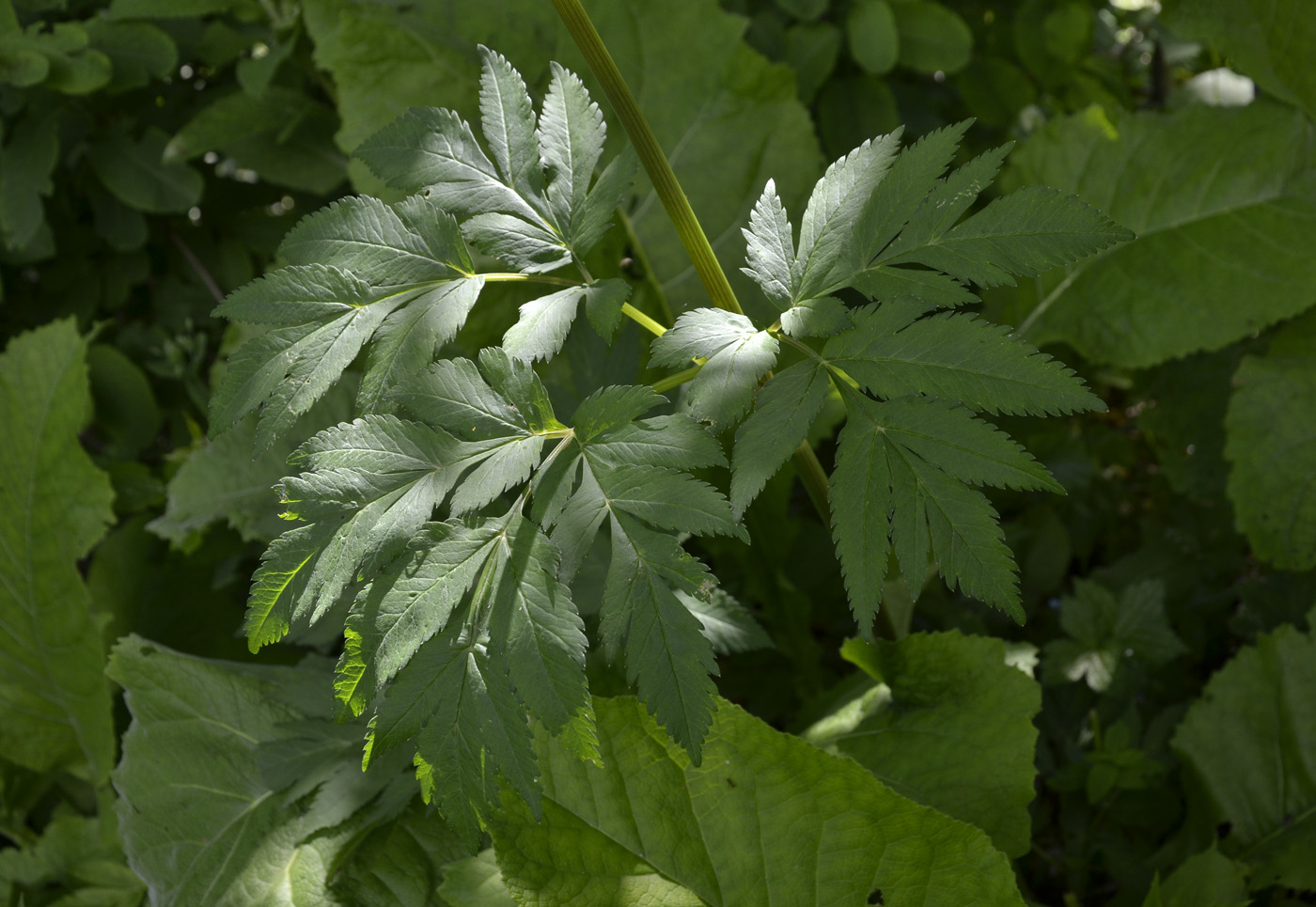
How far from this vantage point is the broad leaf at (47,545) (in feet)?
5.87

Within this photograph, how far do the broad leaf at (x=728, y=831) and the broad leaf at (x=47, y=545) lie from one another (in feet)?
3.43

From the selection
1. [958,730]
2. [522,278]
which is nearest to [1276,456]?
[958,730]

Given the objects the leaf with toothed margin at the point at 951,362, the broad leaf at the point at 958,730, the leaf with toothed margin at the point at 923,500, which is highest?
the leaf with toothed margin at the point at 951,362

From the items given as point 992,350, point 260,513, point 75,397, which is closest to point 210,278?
point 75,397

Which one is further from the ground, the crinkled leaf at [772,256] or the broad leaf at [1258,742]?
the crinkled leaf at [772,256]

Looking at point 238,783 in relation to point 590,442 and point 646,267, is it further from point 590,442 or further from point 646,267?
point 646,267

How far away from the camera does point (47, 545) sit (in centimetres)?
182

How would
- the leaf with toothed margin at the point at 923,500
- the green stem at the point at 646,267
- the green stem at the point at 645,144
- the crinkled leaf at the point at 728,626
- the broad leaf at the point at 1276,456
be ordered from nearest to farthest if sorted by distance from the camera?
the leaf with toothed margin at the point at 923,500 → the green stem at the point at 645,144 → the crinkled leaf at the point at 728,626 → the broad leaf at the point at 1276,456 → the green stem at the point at 646,267

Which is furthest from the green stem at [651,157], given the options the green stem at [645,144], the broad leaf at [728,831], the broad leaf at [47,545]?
the broad leaf at [47,545]

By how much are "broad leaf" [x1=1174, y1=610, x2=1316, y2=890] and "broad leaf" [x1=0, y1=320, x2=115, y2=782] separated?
1.89 meters

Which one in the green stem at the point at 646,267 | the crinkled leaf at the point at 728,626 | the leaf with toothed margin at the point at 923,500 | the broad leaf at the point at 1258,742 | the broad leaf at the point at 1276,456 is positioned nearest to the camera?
the leaf with toothed margin at the point at 923,500

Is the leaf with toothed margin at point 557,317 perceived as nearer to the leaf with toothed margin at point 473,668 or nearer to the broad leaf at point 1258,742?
the leaf with toothed margin at point 473,668

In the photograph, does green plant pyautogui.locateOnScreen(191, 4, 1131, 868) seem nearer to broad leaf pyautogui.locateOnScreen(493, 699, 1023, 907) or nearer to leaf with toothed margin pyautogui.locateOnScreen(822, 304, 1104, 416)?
leaf with toothed margin pyautogui.locateOnScreen(822, 304, 1104, 416)

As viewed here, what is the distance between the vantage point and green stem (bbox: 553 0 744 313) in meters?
0.95
